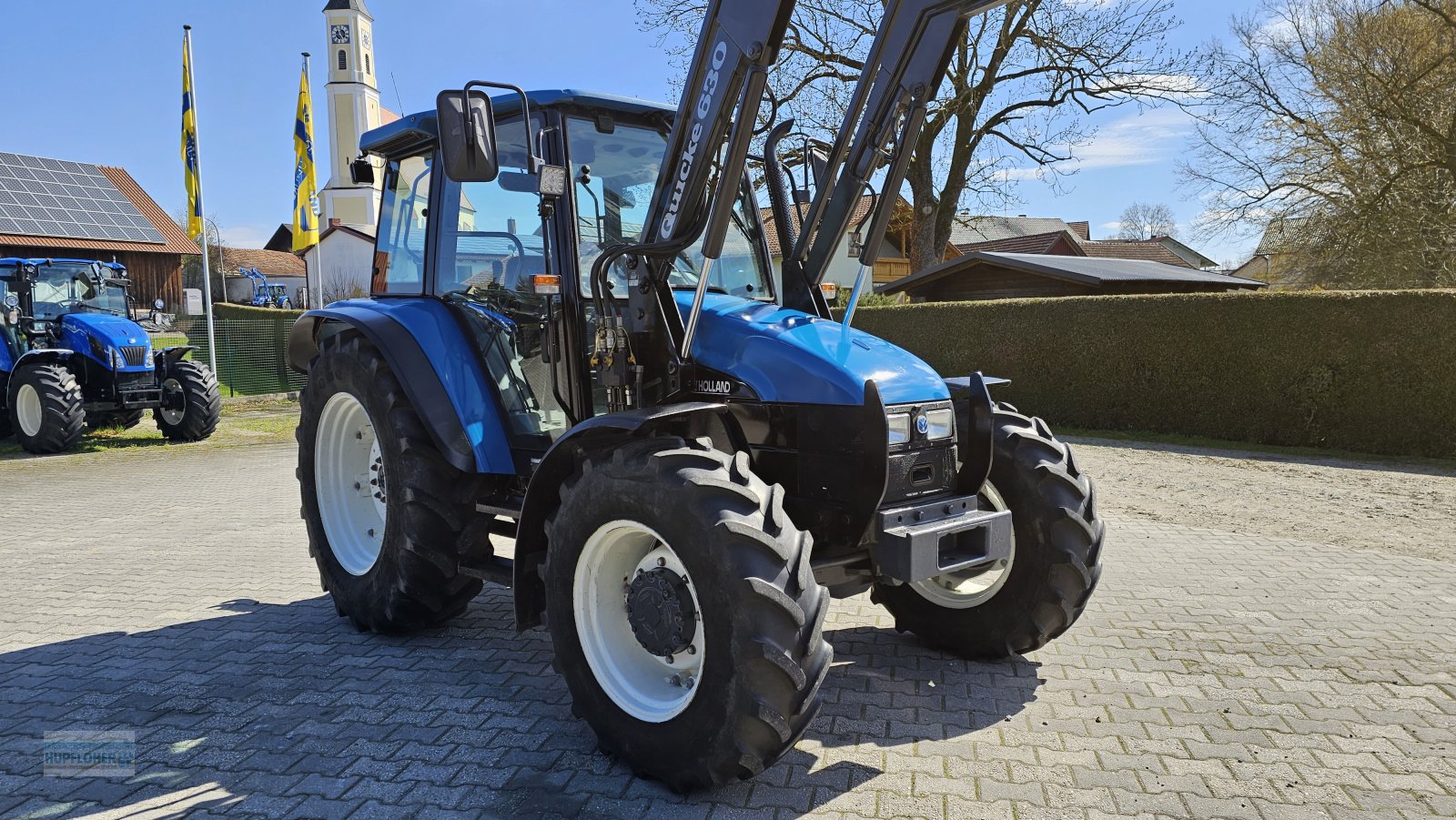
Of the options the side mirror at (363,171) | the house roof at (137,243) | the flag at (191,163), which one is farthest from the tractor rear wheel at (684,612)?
the house roof at (137,243)

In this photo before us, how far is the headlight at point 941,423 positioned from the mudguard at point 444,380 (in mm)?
1906

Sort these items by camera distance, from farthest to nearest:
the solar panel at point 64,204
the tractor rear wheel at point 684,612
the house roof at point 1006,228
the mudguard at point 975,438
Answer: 1. the house roof at point 1006,228
2. the solar panel at point 64,204
3. the mudguard at point 975,438
4. the tractor rear wheel at point 684,612

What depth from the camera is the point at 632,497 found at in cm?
317

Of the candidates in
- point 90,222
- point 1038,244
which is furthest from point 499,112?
point 1038,244

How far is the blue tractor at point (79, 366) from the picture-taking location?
38.9ft

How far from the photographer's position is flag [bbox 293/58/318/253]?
1900 centimetres

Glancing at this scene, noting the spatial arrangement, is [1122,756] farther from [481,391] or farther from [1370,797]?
[481,391]

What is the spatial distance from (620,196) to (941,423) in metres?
1.72

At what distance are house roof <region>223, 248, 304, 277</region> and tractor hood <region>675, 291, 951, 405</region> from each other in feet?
234

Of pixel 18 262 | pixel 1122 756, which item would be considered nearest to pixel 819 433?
pixel 1122 756

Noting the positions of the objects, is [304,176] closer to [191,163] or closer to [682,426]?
[191,163]

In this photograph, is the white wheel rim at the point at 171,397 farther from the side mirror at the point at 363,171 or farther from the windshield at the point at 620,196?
the windshield at the point at 620,196

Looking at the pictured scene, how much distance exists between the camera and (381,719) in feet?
12.5

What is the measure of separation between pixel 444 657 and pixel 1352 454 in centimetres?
1194
